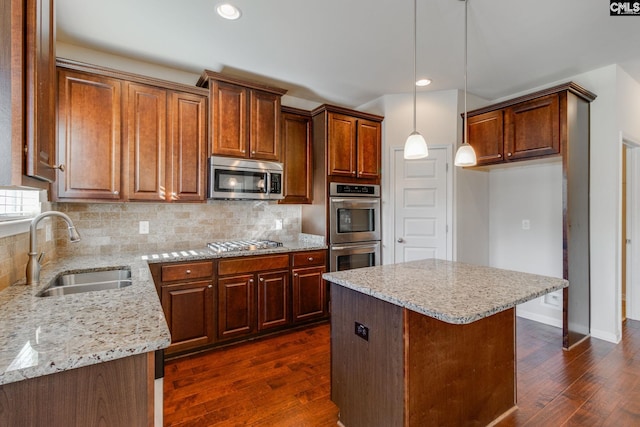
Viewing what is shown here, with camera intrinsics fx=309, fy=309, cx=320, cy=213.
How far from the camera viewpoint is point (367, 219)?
3775 millimetres

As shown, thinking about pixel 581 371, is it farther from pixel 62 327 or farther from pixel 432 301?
pixel 62 327

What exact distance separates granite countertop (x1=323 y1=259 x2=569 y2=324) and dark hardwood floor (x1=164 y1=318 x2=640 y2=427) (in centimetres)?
89

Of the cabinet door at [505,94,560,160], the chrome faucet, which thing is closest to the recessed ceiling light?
the chrome faucet

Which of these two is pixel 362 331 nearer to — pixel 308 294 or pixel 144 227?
pixel 308 294

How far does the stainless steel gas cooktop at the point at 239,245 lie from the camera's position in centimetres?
298

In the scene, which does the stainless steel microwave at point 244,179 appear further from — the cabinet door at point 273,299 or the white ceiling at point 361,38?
the white ceiling at point 361,38

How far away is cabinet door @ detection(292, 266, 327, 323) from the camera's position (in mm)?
3234

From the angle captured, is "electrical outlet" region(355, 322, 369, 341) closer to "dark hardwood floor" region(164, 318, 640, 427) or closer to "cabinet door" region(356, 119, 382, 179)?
"dark hardwood floor" region(164, 318, 640, 427)

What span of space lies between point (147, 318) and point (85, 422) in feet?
1.09

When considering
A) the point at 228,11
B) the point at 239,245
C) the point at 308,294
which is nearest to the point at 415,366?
the point at 308,294

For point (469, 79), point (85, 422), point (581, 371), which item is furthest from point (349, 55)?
point (581, 371)

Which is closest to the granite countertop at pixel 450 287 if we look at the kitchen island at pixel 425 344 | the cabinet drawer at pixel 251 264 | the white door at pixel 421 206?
the kitchen island at pixel 425 344

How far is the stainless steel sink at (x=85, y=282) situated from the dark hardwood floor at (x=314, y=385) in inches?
34.6

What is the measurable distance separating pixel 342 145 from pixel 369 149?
41cm
